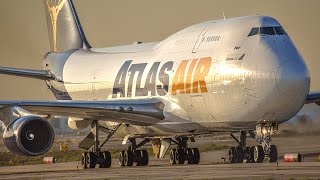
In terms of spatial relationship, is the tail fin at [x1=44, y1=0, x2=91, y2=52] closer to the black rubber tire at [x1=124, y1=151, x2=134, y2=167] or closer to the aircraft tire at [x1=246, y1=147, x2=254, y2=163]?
the black rubber tire at [x1=124, y1=151, x2=134, y2=167]

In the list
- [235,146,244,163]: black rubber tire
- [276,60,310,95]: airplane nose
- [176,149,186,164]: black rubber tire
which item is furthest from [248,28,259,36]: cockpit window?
[176,149,186,164]: black rubber tire

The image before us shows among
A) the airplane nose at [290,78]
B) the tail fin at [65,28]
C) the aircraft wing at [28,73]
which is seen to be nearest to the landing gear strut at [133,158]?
the aircraft wing at [28,73]

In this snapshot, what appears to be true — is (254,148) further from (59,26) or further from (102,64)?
(59,26)

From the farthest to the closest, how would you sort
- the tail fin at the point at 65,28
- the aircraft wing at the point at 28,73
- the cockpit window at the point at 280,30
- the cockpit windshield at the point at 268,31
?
the tail fin at the point at 65,28, the aircraft wing at the point at 28,73, the cockpit window at the point at 280,30, the cockpit windshield at the point at 268,31

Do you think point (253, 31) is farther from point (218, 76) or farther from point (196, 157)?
point (196, 157)

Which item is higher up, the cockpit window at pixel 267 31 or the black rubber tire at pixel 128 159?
the cockpit window at pixel 267 31

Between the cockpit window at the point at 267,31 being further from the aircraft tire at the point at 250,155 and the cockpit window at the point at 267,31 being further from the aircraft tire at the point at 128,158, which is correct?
the aircraft tire at the point at 128,158

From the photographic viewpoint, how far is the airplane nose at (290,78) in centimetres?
3647

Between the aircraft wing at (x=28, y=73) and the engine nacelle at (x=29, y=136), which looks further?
the aircraft wing at (x=28, y=73)

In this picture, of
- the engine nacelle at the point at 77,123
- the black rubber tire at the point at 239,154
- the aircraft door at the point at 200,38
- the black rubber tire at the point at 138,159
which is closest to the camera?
the aircraft door at the point at 200,38

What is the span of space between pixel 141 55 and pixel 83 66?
584 cm

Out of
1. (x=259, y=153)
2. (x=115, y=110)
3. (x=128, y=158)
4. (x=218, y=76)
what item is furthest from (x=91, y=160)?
(x=259, y=153)

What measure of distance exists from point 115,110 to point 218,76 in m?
5.53

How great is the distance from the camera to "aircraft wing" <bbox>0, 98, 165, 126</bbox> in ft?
136
